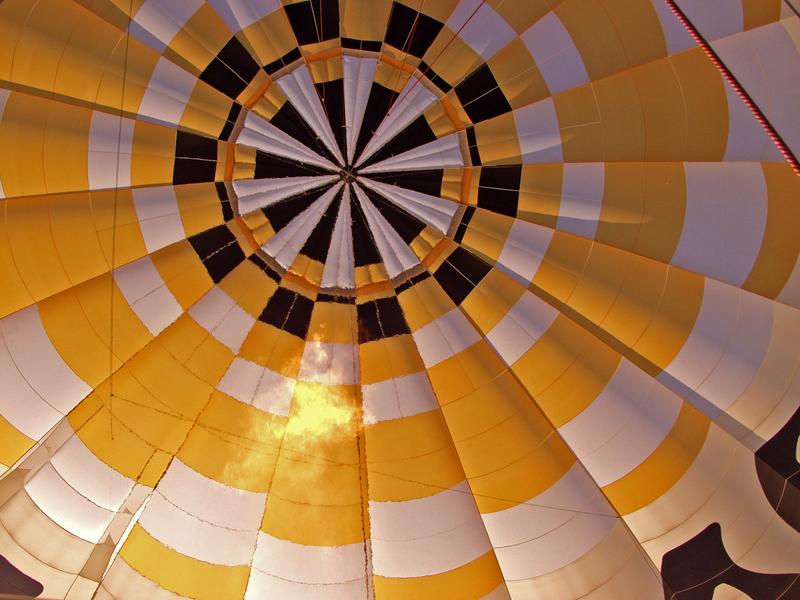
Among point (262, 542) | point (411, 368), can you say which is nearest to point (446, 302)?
point (411, 368)

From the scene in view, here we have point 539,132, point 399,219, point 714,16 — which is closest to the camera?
point 714,16

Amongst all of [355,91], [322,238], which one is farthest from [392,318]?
[355,91]

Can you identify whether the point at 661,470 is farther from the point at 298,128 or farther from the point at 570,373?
the point at 298,128

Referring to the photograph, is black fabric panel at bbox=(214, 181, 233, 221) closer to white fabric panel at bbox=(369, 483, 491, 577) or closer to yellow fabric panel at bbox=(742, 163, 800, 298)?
white fabric panel at bbox=(369, 483, 491, 577)

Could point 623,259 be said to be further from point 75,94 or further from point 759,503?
point 75,94

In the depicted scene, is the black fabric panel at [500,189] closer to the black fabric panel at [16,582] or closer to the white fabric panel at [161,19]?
the white fabric panel at [161,19]

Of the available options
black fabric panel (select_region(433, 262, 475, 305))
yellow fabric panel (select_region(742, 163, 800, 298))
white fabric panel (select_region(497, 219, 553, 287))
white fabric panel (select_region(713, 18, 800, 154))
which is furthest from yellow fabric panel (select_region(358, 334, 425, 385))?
white fabric panel (select_region(713, 18, 800, 154))

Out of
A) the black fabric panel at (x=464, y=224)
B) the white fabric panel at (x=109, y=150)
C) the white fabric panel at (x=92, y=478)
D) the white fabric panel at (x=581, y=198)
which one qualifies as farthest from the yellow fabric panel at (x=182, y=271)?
the white fabric panel at (x=581, y=198)

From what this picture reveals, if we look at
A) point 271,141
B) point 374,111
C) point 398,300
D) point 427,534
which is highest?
point 374,111
